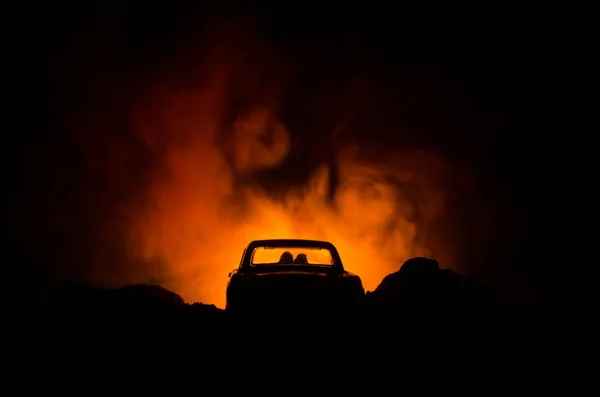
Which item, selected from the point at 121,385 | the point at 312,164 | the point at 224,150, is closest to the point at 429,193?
the point at 312,164

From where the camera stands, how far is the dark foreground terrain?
7383 mm

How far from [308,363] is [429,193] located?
52.3 feet


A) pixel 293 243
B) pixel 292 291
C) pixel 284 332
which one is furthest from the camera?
pixel 293 243

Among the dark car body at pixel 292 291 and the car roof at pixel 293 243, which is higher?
the car roof at pixel 293 243

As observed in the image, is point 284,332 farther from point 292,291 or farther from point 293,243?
point 293,243

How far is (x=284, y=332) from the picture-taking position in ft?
25.6

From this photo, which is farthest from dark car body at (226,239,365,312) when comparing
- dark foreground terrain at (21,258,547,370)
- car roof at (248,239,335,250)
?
car roof at (248,239,335,250)

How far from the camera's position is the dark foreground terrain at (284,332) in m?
7.38

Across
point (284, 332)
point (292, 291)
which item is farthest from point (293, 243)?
point (284, 332)

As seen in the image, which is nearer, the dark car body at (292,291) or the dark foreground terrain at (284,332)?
the dark foreground terrain at (284,332)

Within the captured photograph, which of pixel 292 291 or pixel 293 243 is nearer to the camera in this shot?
pixel 292 291

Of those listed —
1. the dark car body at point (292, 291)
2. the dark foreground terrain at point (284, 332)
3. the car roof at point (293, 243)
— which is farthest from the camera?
the car roof at point (293, 243)

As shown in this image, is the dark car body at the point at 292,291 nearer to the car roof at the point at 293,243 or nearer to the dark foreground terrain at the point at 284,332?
the dark foreground terrain at the point at 284,332

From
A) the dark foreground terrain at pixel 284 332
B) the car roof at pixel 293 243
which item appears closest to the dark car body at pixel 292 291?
the dark foreground terrain at pixel 284 332
